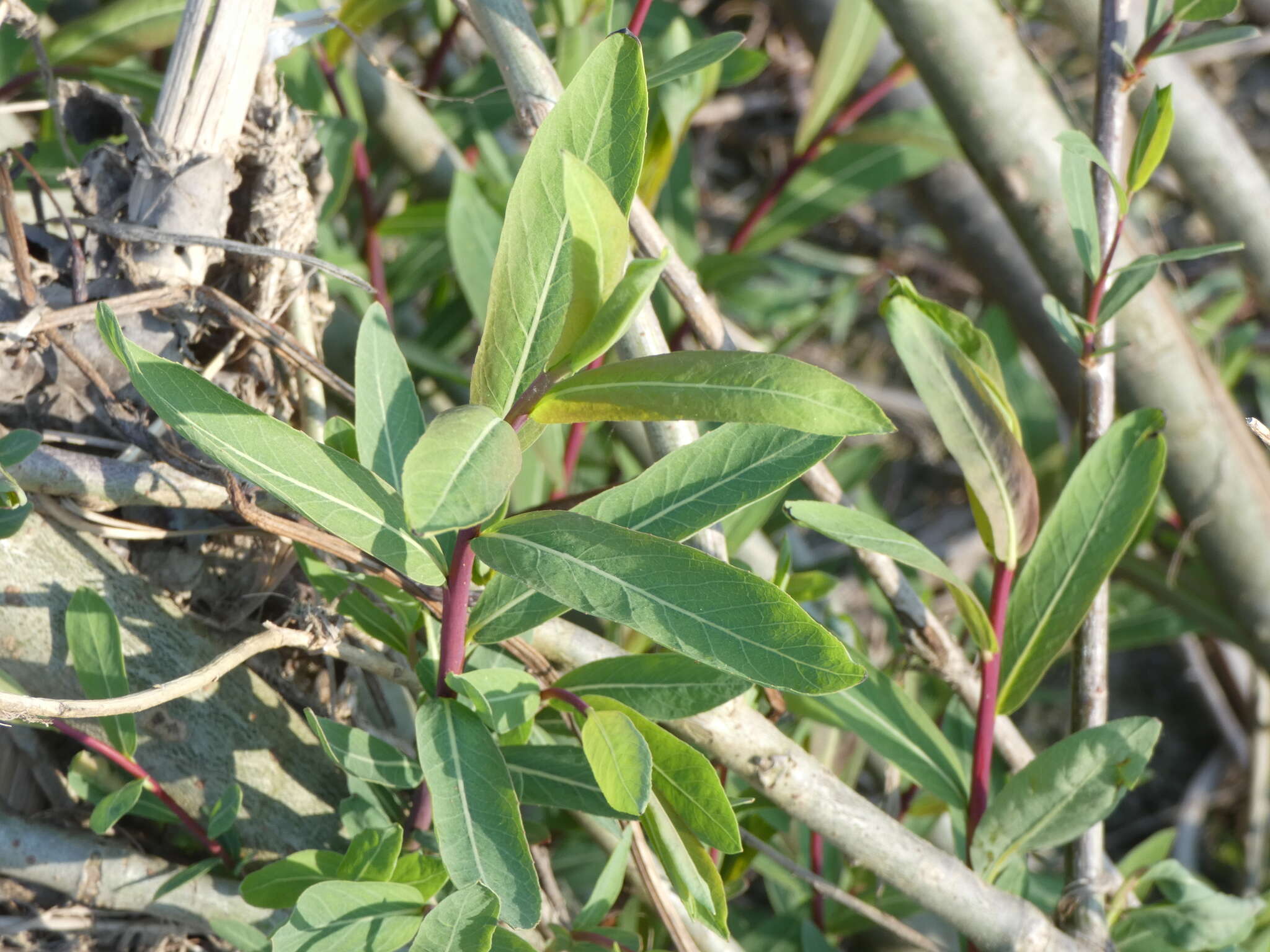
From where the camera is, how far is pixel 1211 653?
1.74 metres

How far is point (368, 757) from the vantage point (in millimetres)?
622

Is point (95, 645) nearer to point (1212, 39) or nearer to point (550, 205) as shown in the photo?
point (550, 205)

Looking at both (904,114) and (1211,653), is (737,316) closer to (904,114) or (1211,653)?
(904,114)

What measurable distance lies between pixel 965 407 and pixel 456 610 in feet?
1.23

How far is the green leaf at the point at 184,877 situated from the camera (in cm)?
68

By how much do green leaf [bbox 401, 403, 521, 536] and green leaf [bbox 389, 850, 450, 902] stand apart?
0.32 meters

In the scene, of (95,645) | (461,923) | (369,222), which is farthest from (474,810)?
(369,222)

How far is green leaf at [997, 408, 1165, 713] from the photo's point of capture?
733 millimetres

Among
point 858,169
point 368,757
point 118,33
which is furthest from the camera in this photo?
point 858,169

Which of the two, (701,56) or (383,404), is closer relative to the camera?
(383,404)

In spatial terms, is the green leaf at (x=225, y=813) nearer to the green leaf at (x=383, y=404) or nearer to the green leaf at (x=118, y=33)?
the green leaf at (x=383, y=404)

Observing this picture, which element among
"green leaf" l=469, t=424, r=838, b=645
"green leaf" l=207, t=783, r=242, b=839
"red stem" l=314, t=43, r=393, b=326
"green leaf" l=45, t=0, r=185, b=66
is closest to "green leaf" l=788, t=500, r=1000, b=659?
"green leaf" l=469, t=424, r=838, b=645

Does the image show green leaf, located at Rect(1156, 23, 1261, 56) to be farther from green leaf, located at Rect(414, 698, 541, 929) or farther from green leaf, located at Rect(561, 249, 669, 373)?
green leaf, located at Rect(414, 698, 541, 929)

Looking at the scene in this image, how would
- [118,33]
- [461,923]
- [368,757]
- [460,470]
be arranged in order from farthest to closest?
[118,33] < [368,757] < [461,923] < [460,470]
